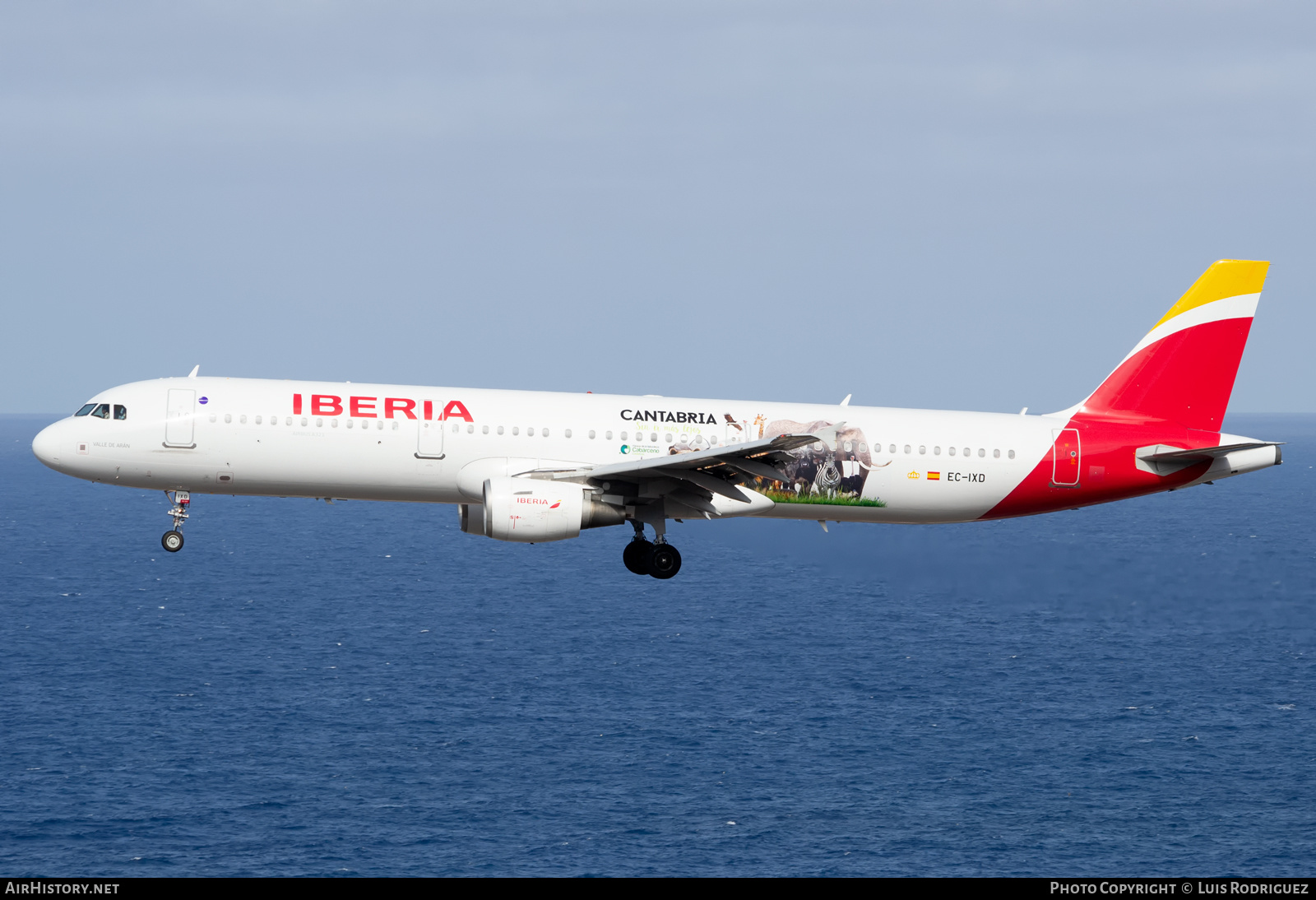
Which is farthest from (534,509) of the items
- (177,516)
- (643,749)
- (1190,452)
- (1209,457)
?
(643,749)

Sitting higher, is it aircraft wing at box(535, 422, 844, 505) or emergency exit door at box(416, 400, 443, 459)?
emergency exit door at box(416, 400, 443, 459)

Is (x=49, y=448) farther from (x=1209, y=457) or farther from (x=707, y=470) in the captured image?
(x=1209, y=457)

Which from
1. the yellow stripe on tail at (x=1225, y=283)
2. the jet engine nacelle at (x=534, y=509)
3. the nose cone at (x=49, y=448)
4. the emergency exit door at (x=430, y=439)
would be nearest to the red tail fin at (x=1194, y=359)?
the yellow stripe on tail at (x=1225, y=283)

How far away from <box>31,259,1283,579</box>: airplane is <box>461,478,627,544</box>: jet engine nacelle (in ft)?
0.15

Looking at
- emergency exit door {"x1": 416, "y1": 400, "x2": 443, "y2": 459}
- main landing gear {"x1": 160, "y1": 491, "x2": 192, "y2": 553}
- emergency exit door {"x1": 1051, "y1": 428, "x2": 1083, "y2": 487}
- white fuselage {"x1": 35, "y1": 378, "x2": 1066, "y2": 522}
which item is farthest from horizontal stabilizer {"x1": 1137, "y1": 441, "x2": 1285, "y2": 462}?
main landing gear {"x1": 160, "y1": 491, "x2": 192, "y2": 553}

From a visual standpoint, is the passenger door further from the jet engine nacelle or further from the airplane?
the jet engine nacelle

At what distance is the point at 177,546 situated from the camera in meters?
38.4

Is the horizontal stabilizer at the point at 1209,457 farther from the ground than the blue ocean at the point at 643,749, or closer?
farther from the ground

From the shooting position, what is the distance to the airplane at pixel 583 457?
37.7m

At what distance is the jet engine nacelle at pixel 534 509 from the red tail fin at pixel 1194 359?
18004mm

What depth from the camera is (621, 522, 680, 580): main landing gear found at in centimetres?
3884

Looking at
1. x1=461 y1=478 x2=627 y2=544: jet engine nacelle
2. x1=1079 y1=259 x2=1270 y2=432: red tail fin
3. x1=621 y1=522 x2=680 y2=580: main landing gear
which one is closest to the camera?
x1=461 y1=478 x2=627 y2=544: jet engine nacelle

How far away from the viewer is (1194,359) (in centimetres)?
4344

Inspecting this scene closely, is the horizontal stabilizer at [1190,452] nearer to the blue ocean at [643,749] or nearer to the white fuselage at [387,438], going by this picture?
the white fuselage at [387,438]
